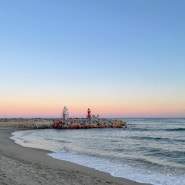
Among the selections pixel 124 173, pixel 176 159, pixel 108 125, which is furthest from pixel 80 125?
pixel 124 173

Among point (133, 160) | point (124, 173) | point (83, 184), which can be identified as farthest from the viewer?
point (133, 160)

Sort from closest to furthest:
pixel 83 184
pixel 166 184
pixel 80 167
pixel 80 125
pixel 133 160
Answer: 1. pixel 83 184
2. pixel 166 184
3. pixel 80 167
4. pixel 133 160
5. pixel 80 125

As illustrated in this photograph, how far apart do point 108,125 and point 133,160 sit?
2112 inches

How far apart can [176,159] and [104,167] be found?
228 inches

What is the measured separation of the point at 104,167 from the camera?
15203 mm

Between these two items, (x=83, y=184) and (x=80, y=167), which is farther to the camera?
(x=80, y=167)

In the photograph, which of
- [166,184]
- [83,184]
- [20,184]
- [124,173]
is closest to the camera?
[20,184]

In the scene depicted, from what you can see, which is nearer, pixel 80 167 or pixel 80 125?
pixel 80 167

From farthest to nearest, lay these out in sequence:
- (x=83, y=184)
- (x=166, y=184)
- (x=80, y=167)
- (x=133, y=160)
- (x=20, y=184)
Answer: (x=133, y=160), (x=80, y=167), (x=166, y=184), (x=83, y=184), (x=20, y=184)

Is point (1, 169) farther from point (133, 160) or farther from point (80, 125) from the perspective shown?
point (80, 125)

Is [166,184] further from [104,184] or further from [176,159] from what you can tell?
[176,159]

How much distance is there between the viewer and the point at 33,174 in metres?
11.6

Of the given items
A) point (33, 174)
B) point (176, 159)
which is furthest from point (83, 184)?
point (176, 159)

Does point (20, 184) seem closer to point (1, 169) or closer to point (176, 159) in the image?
point (1, 169)
